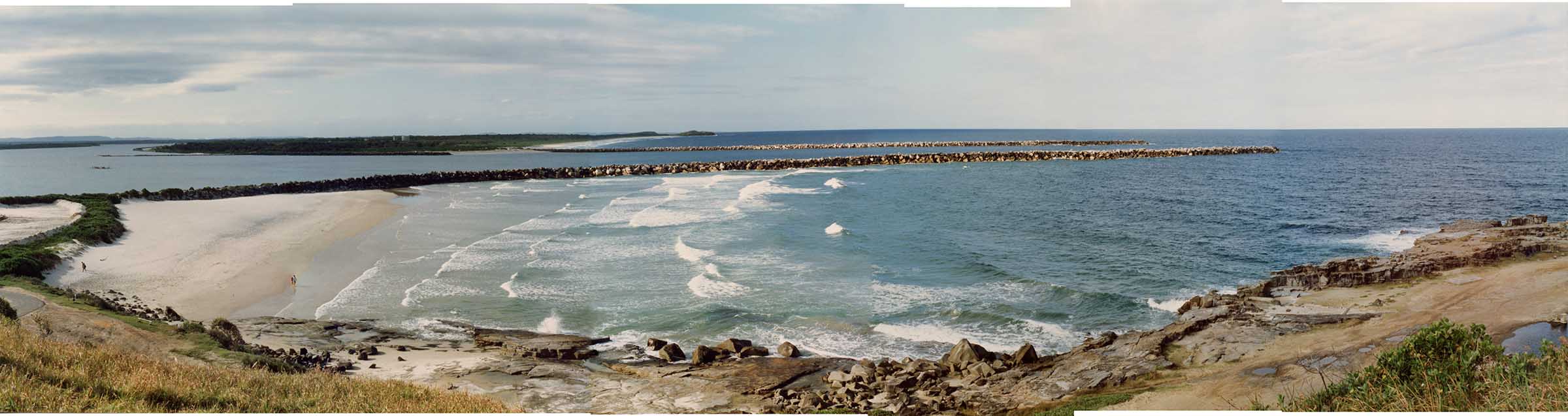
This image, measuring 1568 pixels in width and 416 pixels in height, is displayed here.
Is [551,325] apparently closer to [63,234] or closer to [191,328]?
[191,328]

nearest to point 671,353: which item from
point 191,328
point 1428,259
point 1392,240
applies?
point 191,328

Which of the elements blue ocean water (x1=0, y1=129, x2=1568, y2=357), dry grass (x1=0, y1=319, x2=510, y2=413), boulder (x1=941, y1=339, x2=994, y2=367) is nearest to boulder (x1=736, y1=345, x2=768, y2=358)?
blue ocean water (x1=0, y1=129, x2=1568, y2=357)

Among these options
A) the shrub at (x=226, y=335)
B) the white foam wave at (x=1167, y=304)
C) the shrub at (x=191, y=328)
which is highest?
the shrub at (x=191, y=328)

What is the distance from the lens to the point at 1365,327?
57.1 feet

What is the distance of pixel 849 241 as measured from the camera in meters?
34.8

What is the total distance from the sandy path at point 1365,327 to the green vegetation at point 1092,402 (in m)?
0.24

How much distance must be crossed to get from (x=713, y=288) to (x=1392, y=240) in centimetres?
2834

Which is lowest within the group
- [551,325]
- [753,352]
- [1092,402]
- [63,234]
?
[551,325]

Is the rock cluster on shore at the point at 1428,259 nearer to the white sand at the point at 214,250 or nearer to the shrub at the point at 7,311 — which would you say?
the shrub at the point at 7,311

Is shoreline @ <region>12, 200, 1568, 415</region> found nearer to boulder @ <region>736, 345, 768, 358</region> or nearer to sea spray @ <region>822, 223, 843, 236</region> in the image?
boulder @ <region>736, 345, 768, 358</region>

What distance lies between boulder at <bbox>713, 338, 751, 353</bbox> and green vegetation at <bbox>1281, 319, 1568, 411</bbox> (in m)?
11.6

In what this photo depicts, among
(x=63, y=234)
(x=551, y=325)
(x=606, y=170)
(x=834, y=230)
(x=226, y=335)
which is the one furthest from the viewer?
(x=606, y=170)

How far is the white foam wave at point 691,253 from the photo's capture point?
30.8 m

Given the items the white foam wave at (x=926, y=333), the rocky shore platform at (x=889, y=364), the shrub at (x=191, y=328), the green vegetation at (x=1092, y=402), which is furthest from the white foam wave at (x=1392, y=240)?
the shrub at (x=191, y=328)
